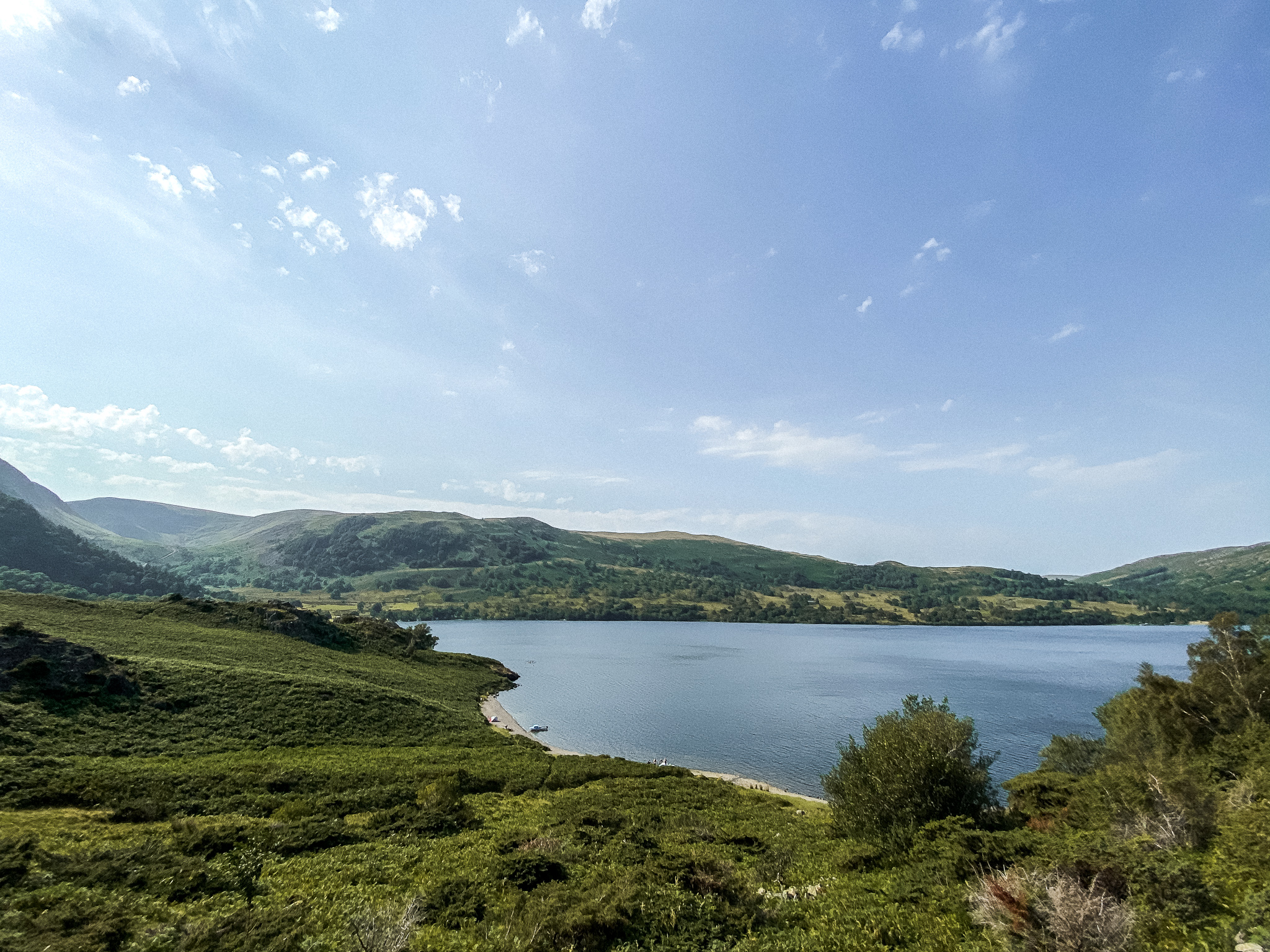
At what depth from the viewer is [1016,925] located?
1360 cm

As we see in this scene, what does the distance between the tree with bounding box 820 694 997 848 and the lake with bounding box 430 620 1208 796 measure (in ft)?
134

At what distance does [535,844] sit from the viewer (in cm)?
2544

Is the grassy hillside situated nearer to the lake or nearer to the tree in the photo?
the tree

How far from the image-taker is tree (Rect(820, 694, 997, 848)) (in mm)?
27297

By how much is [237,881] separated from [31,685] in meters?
53.3

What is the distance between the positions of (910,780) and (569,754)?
5695 centimetres

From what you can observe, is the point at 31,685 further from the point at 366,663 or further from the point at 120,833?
the point at 366,663

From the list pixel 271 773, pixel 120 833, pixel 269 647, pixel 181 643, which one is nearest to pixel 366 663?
pixel 269 647

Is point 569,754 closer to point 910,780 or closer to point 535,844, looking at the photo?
point 535,844

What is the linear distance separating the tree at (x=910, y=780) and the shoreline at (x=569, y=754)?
63.1 feet

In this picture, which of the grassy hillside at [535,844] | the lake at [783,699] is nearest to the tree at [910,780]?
the grassy hillside at [535,844]

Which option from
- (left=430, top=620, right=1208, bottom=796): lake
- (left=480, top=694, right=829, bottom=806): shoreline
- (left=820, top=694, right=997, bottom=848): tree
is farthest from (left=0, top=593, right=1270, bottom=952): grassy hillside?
(left=430, top=620, right=1208, bottom=796): lake

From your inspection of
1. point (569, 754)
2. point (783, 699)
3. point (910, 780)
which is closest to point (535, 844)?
point (910, 780)

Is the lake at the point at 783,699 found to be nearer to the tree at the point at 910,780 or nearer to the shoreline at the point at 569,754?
the shoreline at the point at 569,754
